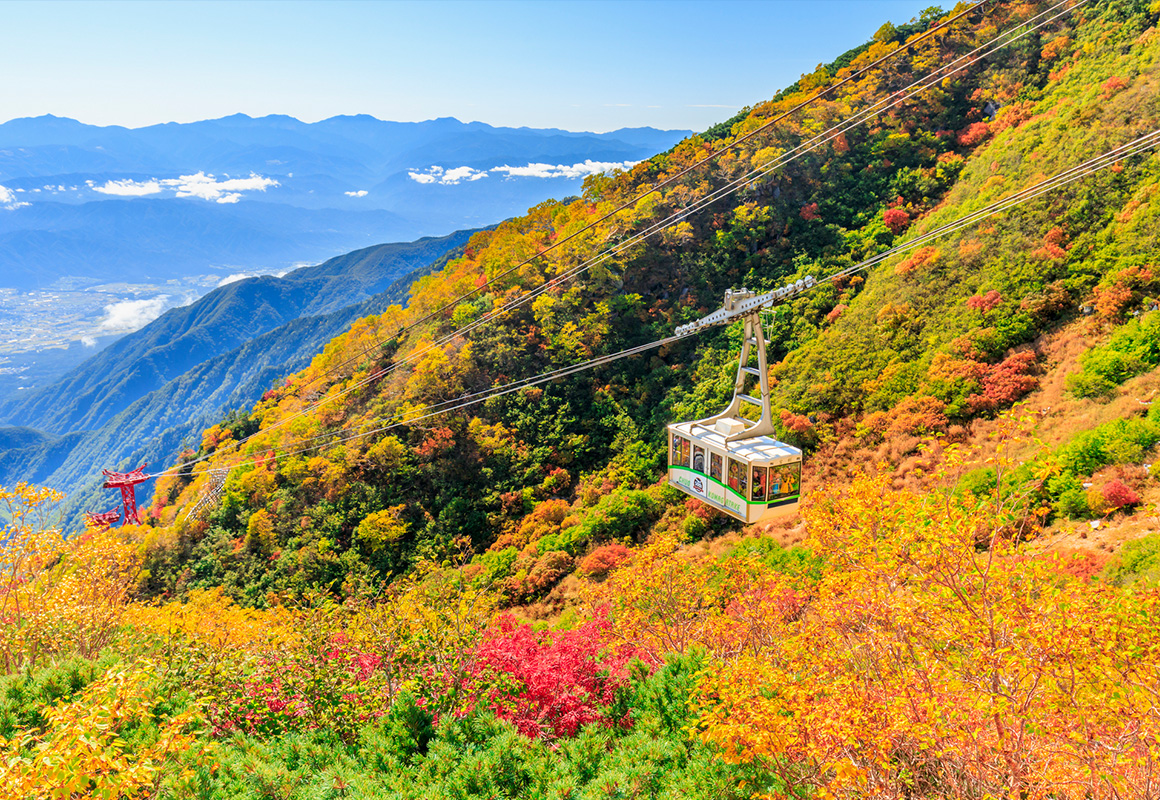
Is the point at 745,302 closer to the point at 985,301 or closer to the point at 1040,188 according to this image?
the point at 1040,188

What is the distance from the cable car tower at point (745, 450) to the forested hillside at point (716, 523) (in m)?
2.01

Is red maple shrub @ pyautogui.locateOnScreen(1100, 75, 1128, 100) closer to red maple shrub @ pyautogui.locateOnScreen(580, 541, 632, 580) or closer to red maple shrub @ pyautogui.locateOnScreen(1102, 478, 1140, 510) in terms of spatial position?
red maple shrub @ pyautogui.locateOnScreen(1102, 478, 1140, 510)

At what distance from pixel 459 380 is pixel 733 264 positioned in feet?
70.1

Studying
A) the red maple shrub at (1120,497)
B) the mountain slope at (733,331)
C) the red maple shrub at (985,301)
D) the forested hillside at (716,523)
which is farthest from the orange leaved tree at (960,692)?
the red maple shrub at (985,301)

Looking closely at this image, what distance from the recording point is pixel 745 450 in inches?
565

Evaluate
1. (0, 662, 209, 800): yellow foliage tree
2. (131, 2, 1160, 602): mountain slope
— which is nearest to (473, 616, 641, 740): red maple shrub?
(0, 662, 209, 800): yellow foliage tree

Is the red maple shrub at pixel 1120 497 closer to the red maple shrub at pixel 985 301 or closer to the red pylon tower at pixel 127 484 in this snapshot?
the red maple shrub at pixel 985 301

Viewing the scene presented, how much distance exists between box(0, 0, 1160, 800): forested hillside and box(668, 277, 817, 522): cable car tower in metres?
2.01

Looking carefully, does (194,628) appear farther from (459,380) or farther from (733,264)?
(733,264)

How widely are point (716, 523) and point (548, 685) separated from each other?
16158 mm

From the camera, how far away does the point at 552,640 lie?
16812 millimetres

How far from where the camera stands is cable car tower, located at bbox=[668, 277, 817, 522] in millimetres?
13469

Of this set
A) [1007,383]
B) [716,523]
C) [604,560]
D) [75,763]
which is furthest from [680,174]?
[75,763]

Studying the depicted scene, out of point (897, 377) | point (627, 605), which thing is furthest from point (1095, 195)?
point (627, 605)
